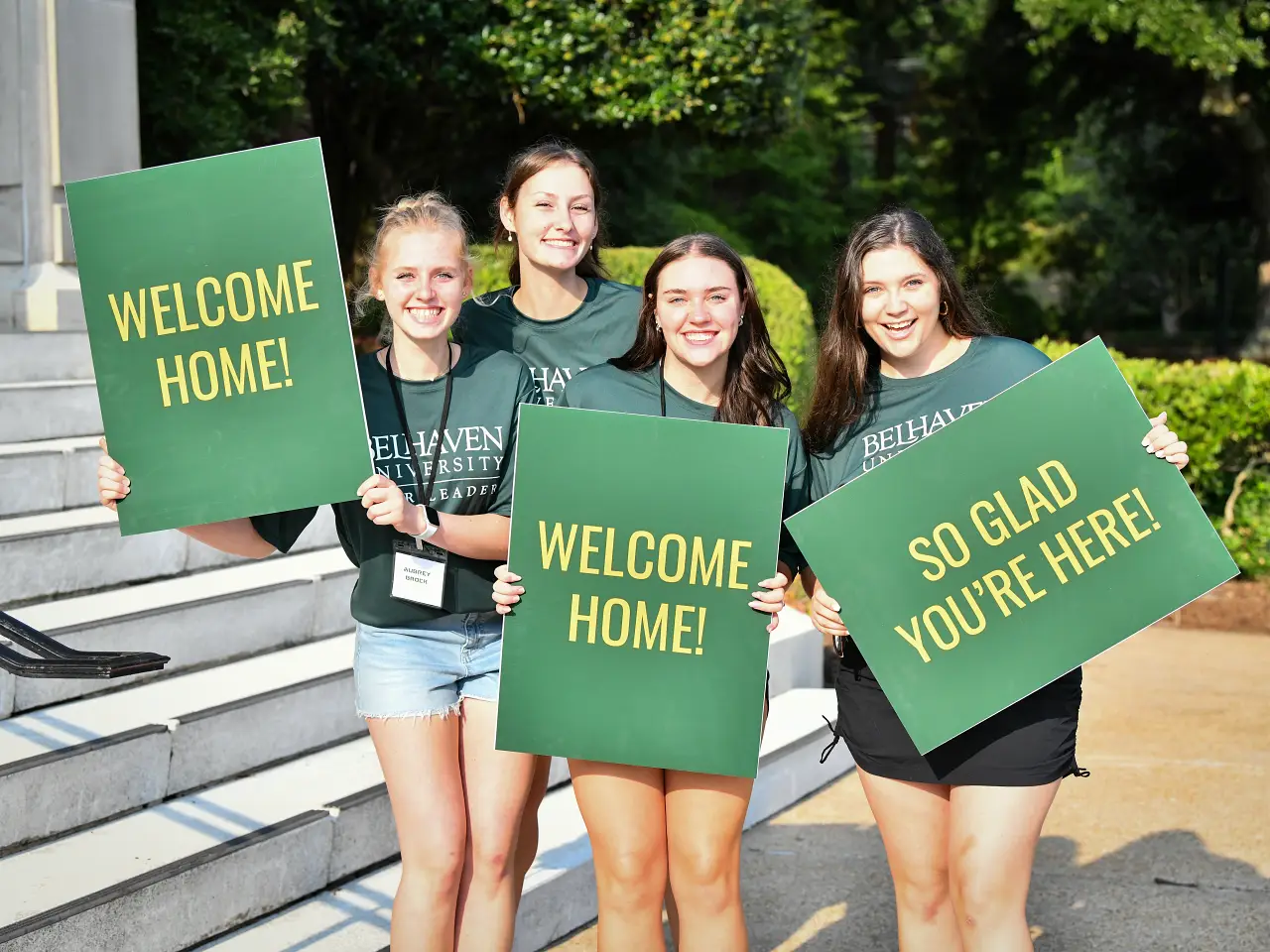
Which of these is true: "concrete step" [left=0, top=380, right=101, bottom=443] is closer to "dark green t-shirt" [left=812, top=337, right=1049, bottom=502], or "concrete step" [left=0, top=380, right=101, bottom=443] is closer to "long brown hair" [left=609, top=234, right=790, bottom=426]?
"long brown hair" [left=609, top=234, right=790, bottom=426]

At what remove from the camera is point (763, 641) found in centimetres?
277

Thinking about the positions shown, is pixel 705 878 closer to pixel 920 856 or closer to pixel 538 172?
pixel 920 856

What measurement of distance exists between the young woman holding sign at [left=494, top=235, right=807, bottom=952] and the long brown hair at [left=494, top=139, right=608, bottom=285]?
1.72 ft

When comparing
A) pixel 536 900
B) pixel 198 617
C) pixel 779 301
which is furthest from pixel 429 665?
pixel 779 301

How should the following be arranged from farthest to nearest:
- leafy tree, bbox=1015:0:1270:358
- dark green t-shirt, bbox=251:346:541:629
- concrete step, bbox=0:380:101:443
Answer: leafy tree, bbox=1015:0:1270:358, concrete step, bbox=0:380:101:443, dark green t-shirt, bbox=251:346:541:629

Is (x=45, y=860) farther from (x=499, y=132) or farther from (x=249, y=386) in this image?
(x=499, y=132)

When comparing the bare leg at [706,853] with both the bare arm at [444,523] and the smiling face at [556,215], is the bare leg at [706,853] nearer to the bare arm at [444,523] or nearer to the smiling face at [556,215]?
the bare arm at [444,523]

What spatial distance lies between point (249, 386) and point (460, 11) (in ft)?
28.4

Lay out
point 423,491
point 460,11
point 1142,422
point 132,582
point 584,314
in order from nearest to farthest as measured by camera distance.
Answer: point 1142,422 → point 423,491 → point 584,314 → point 132,582 → point 460,11

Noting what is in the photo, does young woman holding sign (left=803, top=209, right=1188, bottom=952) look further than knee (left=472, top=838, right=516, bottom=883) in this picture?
No

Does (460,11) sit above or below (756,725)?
above

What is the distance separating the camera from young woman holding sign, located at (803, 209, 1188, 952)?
2.73 m

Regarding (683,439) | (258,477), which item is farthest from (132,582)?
(683,439)

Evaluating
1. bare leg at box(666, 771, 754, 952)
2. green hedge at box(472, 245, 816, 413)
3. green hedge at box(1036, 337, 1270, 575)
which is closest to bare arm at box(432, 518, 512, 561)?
bare leg at box(666, 771, 754, 952)
